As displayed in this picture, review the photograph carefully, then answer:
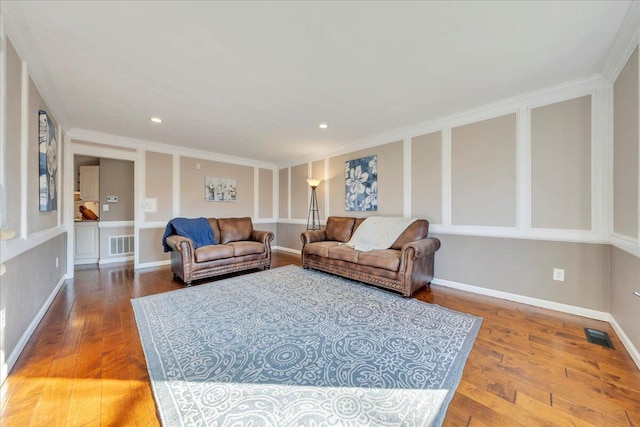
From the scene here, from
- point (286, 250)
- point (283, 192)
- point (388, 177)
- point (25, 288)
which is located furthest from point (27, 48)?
point (286, 250)

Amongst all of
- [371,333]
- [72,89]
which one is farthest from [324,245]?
[72,89]

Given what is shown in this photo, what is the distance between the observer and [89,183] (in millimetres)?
4832

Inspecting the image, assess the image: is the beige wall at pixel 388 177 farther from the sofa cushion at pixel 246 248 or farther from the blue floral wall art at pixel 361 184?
the sofa cushion at pixel 246 248

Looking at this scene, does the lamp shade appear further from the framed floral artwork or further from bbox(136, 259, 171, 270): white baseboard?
bbox(136, 259, 171, 270): white baseboard

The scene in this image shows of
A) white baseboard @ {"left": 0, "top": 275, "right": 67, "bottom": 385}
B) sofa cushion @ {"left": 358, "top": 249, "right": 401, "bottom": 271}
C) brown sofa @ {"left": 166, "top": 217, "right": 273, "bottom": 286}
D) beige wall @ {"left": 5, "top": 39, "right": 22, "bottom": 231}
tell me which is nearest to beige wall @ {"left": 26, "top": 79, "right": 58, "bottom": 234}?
beige wall @ {"left": 5, "top": 39, "right": 22, "bottom": 231}

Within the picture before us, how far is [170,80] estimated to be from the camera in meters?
2.33

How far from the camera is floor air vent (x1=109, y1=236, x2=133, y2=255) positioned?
15.4 ft

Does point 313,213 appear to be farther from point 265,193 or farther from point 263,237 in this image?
point 265,193

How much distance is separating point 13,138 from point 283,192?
4.57m

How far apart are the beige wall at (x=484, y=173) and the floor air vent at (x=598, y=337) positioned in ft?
3.69

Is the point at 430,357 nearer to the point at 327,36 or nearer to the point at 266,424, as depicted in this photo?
the point at 266,424

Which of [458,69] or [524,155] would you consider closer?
[458,69]

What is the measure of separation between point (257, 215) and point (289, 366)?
463 cm

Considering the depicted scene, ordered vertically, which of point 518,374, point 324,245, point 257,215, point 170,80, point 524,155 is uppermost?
point 170,80
